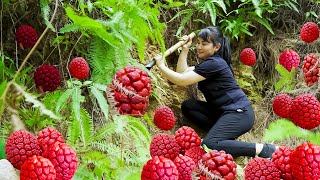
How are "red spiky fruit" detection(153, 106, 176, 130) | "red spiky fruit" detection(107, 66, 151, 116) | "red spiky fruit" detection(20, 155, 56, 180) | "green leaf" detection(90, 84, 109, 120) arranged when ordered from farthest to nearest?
"red spiky fruit" detection(153, 106, 176, 130) → "green leaf" detection(90, 84, 109, 120) → "red spiky fruit" detection(107, 66, 151, 116) → "red spiky fruit" detection(20, 155, 56, 180)

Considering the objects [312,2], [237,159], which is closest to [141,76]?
[237,159]

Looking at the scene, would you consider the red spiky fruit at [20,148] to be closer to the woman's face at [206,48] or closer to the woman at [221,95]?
the woman at [221,95]

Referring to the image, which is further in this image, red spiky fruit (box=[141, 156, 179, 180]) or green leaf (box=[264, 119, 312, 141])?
green leaf (box=[264, 119, 312, 141])

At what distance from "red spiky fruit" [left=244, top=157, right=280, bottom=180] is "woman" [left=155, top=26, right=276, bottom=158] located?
2026 mm

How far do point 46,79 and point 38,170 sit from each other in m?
1.21

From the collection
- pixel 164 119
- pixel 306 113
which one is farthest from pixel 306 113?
pixel 164 119

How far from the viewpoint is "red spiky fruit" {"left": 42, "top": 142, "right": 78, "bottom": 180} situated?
3.42 feet

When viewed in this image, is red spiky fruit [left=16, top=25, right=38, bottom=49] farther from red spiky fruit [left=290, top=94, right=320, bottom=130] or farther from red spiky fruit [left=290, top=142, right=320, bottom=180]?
red spiky fruit [left=290, top=142, right=320, bottom=180]

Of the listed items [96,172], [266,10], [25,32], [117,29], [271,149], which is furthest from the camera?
[266,10]

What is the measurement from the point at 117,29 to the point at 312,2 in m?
3.82

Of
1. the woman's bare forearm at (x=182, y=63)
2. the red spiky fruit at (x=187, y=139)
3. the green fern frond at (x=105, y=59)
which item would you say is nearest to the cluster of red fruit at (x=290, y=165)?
the red spiky fruit at (x=187, y=139)

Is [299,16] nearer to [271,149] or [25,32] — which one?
[271,149]

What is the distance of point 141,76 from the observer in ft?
4.32

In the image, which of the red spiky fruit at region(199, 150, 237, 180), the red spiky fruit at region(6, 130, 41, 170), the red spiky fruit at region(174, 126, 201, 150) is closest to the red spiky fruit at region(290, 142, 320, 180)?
the red spiky fruit at region(199, 150, 237, 180)
